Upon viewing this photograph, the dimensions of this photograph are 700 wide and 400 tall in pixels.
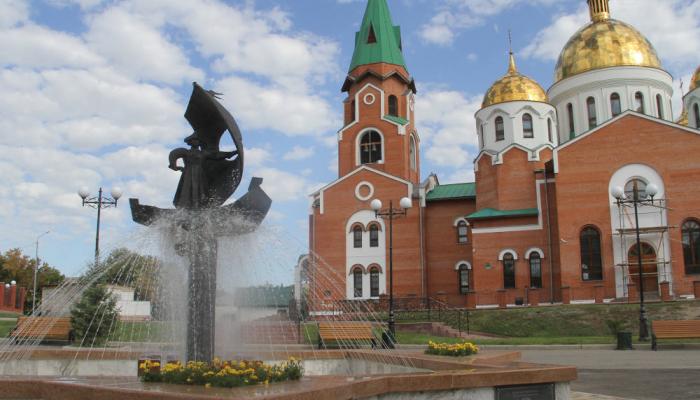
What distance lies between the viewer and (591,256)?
3136 centimetres

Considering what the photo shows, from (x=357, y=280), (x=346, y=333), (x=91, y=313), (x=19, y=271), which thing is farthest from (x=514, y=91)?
(x=19, y=271)

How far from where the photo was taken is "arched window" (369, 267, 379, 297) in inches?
1471

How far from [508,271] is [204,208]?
27046 mm

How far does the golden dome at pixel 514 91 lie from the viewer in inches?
1489

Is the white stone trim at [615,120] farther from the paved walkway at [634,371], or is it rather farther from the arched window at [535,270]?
the paved walkway at [634,371]

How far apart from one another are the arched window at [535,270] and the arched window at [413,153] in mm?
11927

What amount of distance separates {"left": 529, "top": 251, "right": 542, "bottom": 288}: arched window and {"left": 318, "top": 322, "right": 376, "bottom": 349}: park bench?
19.1m

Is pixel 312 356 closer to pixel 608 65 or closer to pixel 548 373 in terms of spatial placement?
pixel 548 373

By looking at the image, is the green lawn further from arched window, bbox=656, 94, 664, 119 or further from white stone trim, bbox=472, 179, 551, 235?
arched window, bbox=656, 94, 664, 119

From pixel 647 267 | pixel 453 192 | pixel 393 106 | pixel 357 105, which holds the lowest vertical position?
pixel 647 267

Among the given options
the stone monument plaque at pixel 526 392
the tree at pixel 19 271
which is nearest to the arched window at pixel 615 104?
the stone monument plaque at pixel 526 392

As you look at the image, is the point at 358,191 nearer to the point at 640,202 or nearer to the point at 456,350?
the point at 640,202

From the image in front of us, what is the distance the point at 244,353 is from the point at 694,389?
7.24m

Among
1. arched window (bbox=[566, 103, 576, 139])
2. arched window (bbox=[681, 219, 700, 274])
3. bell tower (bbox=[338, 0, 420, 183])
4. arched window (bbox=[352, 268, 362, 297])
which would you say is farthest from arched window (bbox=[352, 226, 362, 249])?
arched window (bbox=[681, 219, 700, 274])
